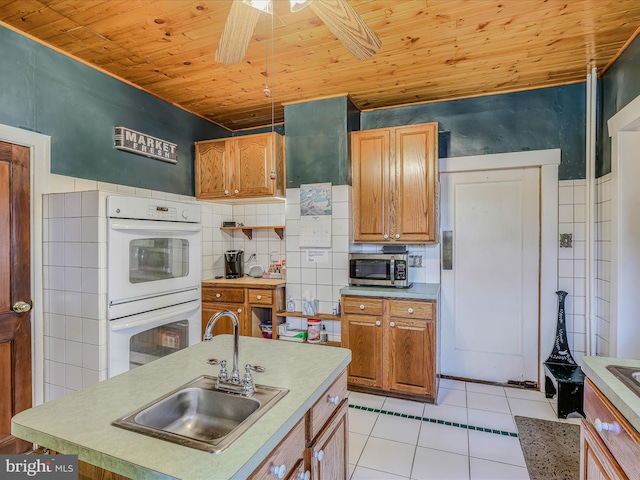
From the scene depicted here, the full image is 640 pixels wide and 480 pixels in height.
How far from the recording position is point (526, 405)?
2.74 metres

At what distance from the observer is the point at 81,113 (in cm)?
250

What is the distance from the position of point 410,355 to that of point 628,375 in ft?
5.16

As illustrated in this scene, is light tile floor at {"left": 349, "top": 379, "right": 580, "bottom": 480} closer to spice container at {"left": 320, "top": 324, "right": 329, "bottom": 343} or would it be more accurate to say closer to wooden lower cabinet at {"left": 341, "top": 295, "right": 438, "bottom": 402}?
wooden lower cabinet at {"left": 341, "top": 295, "right": 438, "bottom": 402}

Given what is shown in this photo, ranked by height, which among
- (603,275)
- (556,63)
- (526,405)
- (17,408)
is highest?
(556,63)

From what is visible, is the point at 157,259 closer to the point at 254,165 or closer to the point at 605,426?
the point at 254,165

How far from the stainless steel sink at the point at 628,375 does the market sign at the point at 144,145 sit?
129 inches

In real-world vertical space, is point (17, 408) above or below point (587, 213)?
below

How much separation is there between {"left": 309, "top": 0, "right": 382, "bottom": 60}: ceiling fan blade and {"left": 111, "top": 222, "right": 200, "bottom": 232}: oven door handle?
1633 millimetres

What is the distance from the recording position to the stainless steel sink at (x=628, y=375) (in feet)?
3.93

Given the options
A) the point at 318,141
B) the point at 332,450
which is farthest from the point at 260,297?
the point at 332,450

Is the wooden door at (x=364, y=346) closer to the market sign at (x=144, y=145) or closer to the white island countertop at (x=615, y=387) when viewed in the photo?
the white island countertop at (x=615, y=387)

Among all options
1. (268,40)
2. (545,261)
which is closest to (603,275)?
(545,261)

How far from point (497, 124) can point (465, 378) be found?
230 cm

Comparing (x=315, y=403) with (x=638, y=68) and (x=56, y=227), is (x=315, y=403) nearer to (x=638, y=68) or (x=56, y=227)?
(x=56, y=227)
